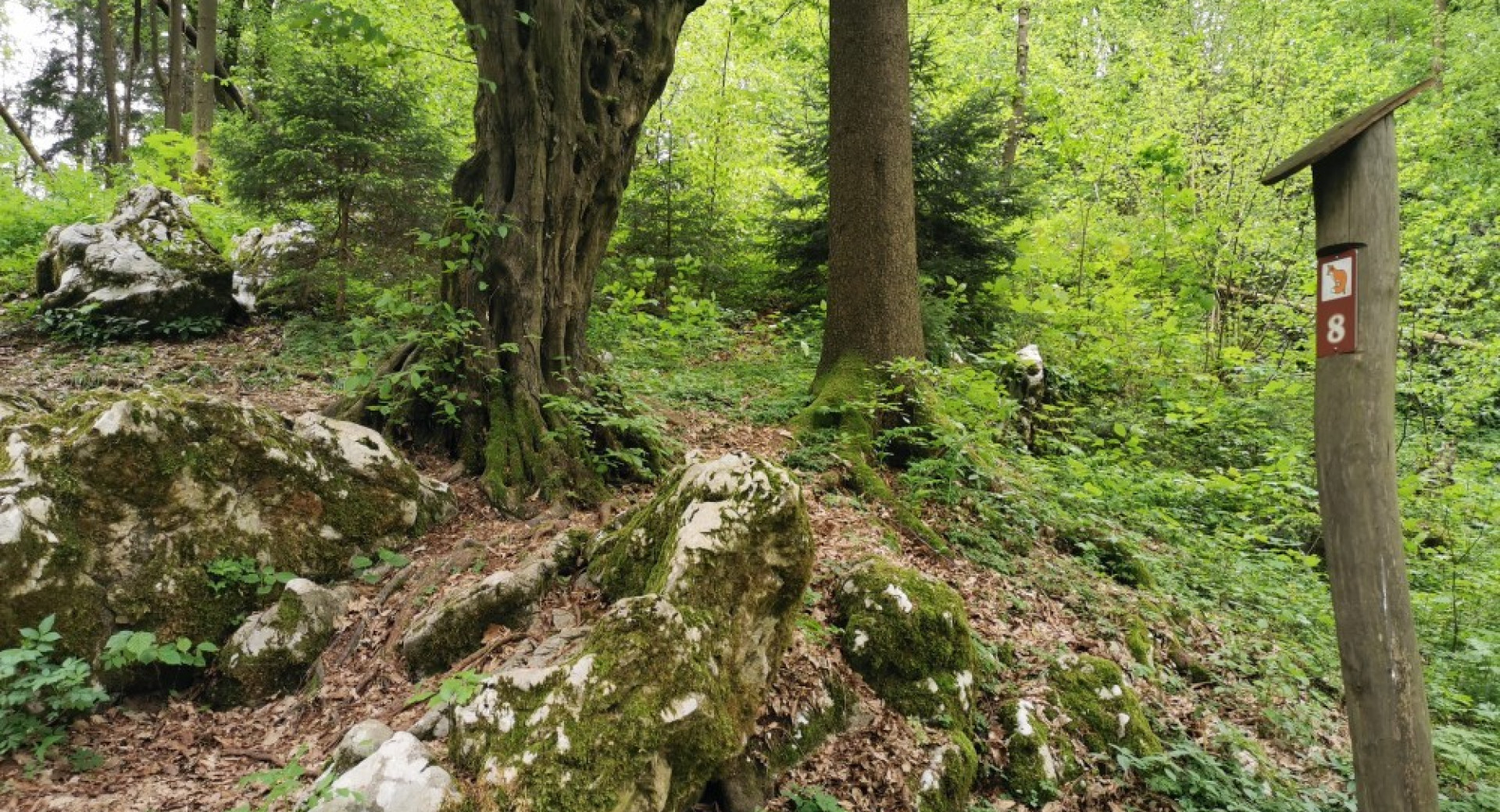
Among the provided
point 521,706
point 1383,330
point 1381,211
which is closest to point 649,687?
point 521,706

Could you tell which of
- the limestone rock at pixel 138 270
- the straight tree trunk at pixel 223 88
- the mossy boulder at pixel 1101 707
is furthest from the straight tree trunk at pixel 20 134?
the mossy boulder at pixel 1101 707

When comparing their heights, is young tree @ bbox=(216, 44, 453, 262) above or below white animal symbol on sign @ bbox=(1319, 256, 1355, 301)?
above

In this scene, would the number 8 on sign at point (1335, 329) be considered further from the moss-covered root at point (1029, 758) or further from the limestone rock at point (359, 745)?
the limestone rock at point (359, 745)

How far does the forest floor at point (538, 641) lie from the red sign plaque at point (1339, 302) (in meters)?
2.46

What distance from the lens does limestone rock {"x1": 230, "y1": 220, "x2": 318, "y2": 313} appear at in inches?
335

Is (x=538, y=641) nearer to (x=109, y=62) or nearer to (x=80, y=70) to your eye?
(x=109, y=62)

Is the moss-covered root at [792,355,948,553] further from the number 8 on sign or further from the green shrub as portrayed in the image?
the green shrub

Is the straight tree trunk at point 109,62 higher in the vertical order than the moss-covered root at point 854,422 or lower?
higher

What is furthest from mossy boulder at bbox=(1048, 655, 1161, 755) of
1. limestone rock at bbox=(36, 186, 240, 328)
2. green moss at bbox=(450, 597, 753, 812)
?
limestone rock at bbox=(36, 186, 240, 328)


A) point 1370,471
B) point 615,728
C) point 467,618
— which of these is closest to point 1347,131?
point 1370,471

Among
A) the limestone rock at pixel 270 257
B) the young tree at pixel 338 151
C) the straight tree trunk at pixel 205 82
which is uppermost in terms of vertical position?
the straight tree trunk at pixel 205 82

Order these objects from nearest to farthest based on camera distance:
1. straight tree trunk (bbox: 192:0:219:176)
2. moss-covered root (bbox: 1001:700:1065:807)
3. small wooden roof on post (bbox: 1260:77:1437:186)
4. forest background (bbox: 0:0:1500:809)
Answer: small wooden roof on post (bbox: 1260:77:1437:186) → moss-covered root (bbox: 1001:700:1065:807) → forest background (bbox: 0:0:1500:809) → straight tree trunk (bbox: 192:0:219:176)

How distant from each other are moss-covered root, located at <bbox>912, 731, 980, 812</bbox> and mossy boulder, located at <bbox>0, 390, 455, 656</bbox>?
325 cm

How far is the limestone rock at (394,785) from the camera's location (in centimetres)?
231
